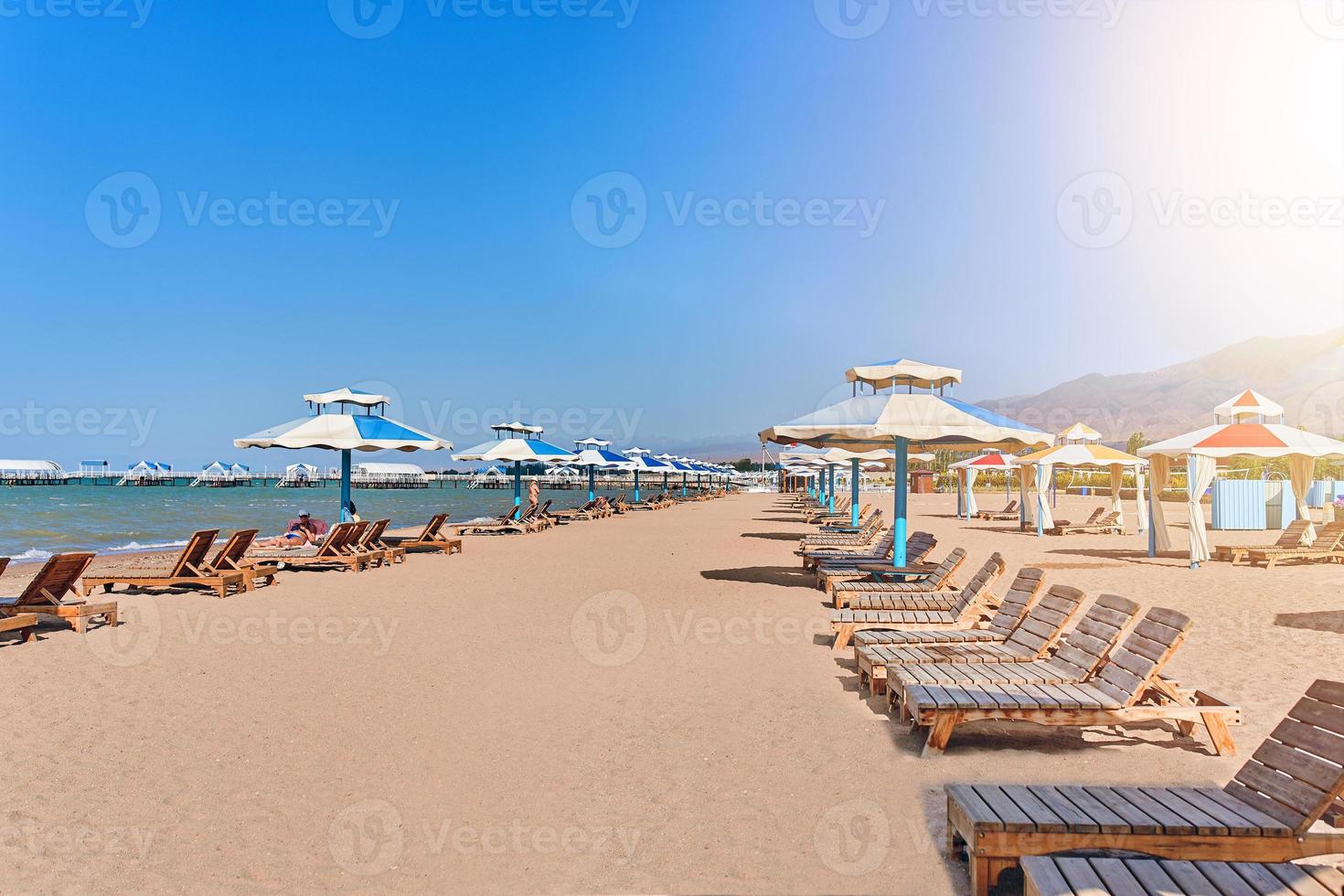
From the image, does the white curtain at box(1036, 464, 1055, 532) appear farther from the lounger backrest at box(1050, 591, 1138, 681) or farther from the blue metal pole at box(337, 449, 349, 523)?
the lounger backrest at box(1050, 591, 1138, 681)

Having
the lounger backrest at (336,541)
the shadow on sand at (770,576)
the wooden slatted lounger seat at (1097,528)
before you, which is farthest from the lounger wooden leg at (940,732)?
the wooden slatted lounger seat at (1097,528)

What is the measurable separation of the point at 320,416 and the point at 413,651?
797 centimetres

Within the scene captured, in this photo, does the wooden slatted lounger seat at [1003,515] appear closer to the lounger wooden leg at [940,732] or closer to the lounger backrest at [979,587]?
the lounger backrest at [979,587]

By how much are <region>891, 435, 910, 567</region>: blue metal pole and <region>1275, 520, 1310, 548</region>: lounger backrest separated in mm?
8017

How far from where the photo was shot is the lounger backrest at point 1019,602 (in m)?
6.32

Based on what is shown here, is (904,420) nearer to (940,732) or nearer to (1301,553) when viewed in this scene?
(940,732)

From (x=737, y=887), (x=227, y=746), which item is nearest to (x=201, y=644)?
(x=227, y=746)

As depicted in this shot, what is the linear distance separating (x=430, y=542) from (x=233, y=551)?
463 centimetres

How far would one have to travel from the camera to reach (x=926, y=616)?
725 centimetres

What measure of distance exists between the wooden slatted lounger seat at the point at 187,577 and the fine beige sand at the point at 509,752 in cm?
59

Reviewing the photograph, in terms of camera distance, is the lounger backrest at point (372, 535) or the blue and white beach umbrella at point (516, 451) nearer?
the lounger backrest at point (372, 535)

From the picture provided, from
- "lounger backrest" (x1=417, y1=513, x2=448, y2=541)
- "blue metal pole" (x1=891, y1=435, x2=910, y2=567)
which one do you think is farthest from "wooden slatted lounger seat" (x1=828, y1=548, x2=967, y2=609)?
"lounger backrest" (x1=417, y1=513, x2=448, y2=541)

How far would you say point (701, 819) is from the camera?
3773 mm

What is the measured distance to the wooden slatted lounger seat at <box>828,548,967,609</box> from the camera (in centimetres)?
854
